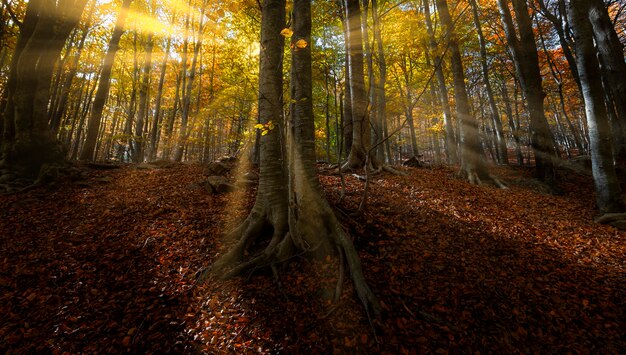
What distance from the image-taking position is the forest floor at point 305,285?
2.81m

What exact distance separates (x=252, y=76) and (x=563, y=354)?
14.2m

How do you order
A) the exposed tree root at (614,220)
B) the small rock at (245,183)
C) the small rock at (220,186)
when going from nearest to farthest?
the exposed tree root at (614,220), the small rock at (220,186), the small rock at (245,183)

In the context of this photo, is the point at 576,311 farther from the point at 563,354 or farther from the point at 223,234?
the point at 223,234

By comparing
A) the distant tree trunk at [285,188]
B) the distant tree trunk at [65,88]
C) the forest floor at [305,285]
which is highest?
the distant tree trunk at [65,88]

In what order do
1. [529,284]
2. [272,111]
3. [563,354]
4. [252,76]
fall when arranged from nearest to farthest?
[563,354]
[529,284]
[272,111]
[252,76]

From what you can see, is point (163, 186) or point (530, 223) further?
point (163, 186)

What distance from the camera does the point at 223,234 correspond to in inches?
180

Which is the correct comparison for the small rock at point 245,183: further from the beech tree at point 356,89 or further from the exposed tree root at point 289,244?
the beech tree at point 356,89

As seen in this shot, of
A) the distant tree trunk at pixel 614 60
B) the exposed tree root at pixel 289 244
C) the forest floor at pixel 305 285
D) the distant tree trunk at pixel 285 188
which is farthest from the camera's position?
the distant tree trunk at pixel 614 60

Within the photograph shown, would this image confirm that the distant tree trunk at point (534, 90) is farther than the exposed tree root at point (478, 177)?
Yes

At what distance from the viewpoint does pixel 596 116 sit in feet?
20.1

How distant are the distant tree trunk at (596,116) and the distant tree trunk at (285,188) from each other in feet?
22.9

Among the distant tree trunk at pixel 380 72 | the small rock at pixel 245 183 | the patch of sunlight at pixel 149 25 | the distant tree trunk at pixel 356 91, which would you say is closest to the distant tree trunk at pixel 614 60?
the distant tree trunk at pixel 380 72

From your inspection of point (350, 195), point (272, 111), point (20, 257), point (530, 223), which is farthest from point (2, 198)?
point (530, 223)
